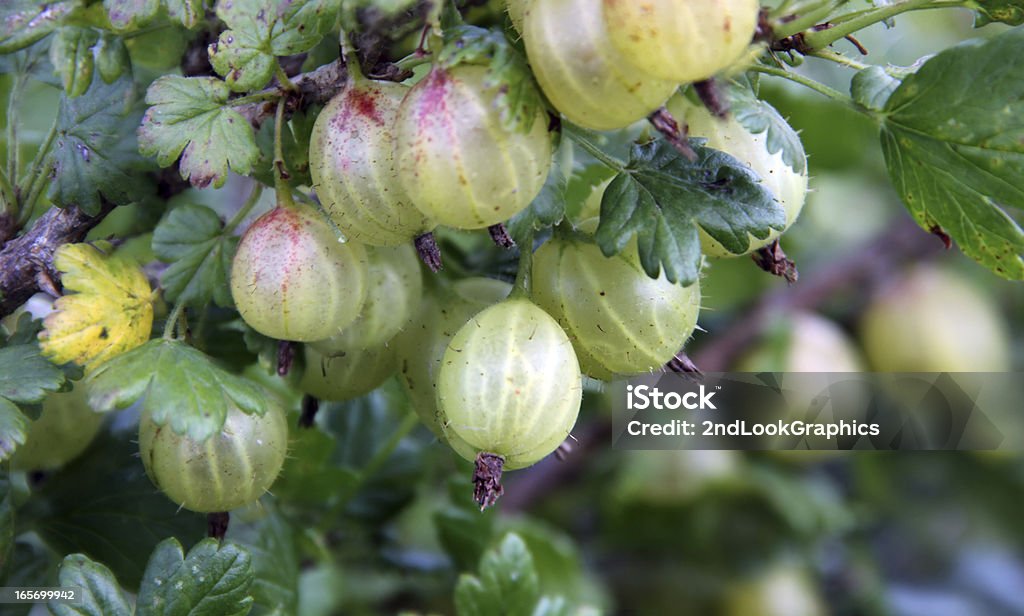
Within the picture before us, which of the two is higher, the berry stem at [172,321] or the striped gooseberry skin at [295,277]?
the striped gooseberry skin at [295,277]

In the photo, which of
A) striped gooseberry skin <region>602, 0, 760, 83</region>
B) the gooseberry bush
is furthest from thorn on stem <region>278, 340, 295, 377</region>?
striped gooseberry skin <region>602, 0, 760, 83</region>

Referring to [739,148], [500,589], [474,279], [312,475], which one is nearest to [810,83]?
[739,148]

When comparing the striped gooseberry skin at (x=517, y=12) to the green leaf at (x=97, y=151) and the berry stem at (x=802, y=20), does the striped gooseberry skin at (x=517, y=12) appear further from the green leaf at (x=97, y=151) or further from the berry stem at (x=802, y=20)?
the green leaf at (x=97, y=151)

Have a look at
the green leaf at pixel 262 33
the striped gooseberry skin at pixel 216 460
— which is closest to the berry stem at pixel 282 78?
the green leaf at pixel 262 33

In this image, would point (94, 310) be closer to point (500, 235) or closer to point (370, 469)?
point (500, 235)

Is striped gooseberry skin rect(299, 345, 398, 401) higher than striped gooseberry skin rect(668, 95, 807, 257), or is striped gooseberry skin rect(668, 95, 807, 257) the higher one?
striped gooseberry skin rect(668, 95, 807, 257)

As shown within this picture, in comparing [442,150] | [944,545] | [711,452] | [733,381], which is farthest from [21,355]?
[944,545]

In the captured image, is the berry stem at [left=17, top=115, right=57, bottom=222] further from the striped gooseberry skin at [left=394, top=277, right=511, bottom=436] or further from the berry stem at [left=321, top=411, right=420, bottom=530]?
the berry stem at [left=321, top=411, right=420, bottom=530]
